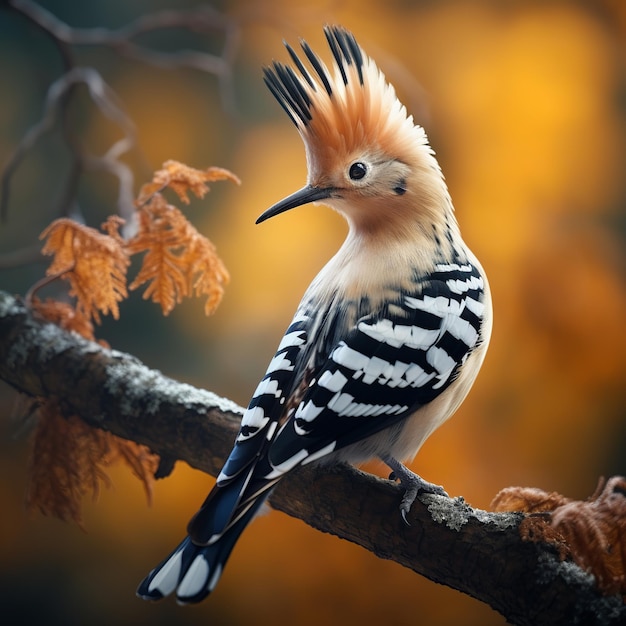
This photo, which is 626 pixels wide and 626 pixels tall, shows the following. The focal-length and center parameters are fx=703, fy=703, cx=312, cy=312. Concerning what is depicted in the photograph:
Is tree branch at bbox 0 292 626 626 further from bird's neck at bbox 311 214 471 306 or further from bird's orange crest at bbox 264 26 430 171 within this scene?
bird's orange crest at bbox 264 26 430 171

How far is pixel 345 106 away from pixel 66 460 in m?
0.77

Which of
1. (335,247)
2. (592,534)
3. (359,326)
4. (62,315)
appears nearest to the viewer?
(592,534)

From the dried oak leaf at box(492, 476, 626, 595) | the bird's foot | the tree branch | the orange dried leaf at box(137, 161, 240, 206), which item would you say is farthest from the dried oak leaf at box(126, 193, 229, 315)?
the dried oak leaf at box(492, 476, 626, 595)

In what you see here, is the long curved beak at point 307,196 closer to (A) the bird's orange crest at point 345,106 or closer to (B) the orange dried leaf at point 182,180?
(A) the bird's orange crest at point 345,106

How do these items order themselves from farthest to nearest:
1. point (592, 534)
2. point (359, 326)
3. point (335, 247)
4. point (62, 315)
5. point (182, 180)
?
1. point (335, 247)
2. point (62, 315)
3. point (182, 180)
4. point (359, 326)
5. point (592, 534)

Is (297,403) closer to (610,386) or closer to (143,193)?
(143,193)

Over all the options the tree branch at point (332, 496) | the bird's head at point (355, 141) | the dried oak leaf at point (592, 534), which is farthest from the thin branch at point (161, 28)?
the dried oak leaf at point (592, 534)

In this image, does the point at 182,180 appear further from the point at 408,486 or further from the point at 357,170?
the point at 408,486

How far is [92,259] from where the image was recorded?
118cm

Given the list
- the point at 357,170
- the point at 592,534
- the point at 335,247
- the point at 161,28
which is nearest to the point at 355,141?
the point at 357,170

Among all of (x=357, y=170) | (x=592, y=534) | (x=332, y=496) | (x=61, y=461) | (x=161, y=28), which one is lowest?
(x=61, y=461)

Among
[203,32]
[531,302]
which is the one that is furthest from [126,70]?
[531,302]

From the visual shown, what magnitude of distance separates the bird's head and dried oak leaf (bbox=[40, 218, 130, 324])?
0.99 ft

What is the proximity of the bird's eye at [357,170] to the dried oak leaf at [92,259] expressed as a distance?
0.42 meters
